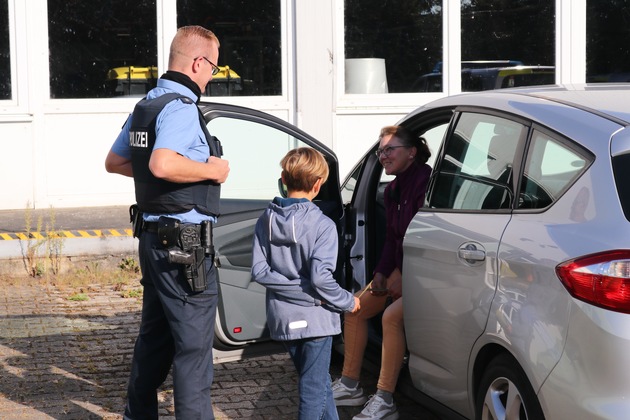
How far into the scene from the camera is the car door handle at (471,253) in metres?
4.17

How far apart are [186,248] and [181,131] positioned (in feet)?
1.69

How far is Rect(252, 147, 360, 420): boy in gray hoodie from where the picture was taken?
445 centimetres

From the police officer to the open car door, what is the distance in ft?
1.91

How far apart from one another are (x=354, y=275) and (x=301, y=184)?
134 centimetres

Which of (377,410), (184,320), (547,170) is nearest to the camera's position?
(547,170)

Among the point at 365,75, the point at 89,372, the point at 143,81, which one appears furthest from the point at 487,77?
the point at 89,372

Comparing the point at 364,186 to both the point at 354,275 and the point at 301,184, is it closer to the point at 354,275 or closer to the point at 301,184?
the point at 354,275

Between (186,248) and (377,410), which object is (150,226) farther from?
(377,410)

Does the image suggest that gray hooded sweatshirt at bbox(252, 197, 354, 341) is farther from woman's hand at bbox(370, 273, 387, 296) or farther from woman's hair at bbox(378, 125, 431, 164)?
woman's hair at bbox(378, 125, 431, 164)

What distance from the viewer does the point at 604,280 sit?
11.2 ft

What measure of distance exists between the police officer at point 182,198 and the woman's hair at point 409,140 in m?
1.17

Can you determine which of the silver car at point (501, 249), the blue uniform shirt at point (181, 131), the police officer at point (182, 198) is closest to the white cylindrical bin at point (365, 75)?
the silver car at point (501, 249)

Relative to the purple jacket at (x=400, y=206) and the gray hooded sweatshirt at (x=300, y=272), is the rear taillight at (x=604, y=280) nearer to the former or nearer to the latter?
the gray hooded sweatshirt at (x=300, y=272)

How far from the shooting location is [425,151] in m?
5.50
